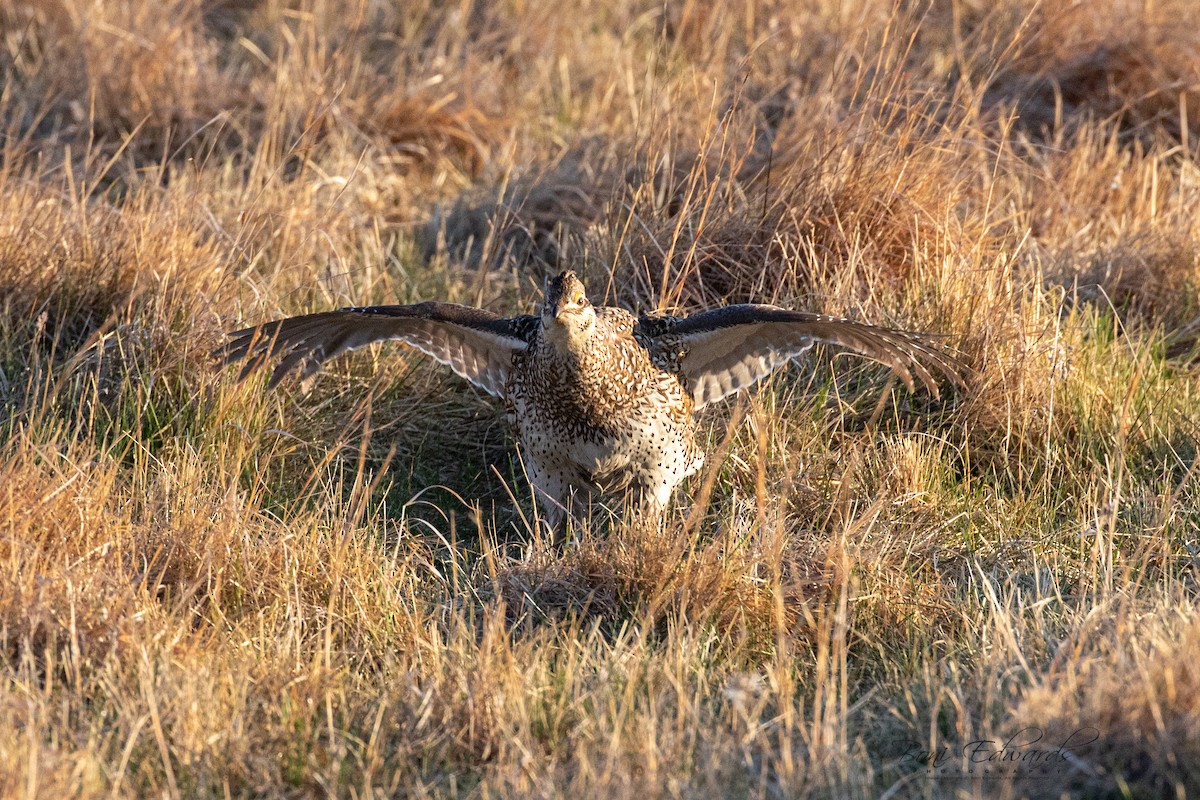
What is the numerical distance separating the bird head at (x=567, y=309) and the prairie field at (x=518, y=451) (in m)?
0.71

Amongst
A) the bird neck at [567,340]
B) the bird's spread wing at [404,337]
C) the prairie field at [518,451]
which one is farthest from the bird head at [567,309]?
the prairie field at [518,451]

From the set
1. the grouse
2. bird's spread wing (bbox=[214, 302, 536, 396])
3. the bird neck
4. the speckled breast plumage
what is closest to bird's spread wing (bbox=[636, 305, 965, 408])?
the grouse

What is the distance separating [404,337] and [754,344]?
53.0 inches

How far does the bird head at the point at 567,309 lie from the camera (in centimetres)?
462

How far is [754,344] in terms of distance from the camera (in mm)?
5309

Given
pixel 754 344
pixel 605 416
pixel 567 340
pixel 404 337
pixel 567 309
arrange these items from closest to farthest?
pixel 567 309
pixel 567 340
pixel 605 416
pixel 754 344
pixel 404 337

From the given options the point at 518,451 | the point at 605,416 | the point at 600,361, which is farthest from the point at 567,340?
the point at 518,451

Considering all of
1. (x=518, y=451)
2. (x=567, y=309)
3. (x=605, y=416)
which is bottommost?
(x=518, y=451)

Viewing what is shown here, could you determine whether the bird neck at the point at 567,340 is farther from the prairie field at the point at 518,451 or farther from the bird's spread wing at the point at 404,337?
the prairie field at the point at 518,451

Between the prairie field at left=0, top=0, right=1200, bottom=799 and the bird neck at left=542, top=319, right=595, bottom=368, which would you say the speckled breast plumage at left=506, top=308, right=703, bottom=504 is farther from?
the prairie field at left=0, top=0, right=1200, bottom=799

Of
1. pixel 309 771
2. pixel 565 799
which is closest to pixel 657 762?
pixel 565 799

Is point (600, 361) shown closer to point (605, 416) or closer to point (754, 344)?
point (605, 416)

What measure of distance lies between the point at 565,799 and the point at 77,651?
135cm

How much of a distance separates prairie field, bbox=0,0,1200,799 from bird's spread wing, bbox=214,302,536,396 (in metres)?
0.18
